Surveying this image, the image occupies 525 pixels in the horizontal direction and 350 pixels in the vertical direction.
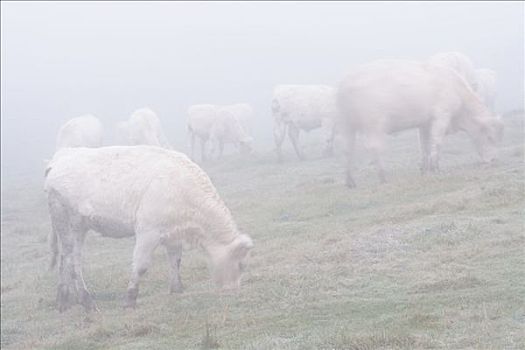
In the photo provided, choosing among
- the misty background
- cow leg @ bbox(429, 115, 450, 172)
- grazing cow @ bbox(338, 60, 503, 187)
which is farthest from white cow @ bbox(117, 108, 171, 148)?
cow leg @ bbox(429, 115, 450, 172)

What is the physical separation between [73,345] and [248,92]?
67056 mm

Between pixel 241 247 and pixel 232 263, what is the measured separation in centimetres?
28

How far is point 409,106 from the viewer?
2002 cm

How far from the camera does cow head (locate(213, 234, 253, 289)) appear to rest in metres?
12.8

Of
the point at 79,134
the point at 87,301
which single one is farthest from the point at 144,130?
the point at 87,301

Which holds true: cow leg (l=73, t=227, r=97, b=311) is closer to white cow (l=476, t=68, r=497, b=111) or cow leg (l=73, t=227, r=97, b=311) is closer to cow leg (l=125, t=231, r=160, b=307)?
cow leg (l=125, t=231, r=160, b=307)

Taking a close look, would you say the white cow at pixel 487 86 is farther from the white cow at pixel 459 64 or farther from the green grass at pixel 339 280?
the green grass at pixel 339 280

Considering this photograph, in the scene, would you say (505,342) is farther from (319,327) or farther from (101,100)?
(101,100)

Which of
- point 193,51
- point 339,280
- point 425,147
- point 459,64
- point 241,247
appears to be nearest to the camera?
point 339,280

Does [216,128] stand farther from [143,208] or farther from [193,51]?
[193,51]

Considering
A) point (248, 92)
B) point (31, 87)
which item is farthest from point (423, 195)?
point (31, 87)

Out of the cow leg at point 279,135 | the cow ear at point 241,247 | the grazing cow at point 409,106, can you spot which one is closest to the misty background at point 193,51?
the cow leg at point 279,135

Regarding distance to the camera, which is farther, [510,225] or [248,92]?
[248,92]

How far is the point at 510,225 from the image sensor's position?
13.3 metres
